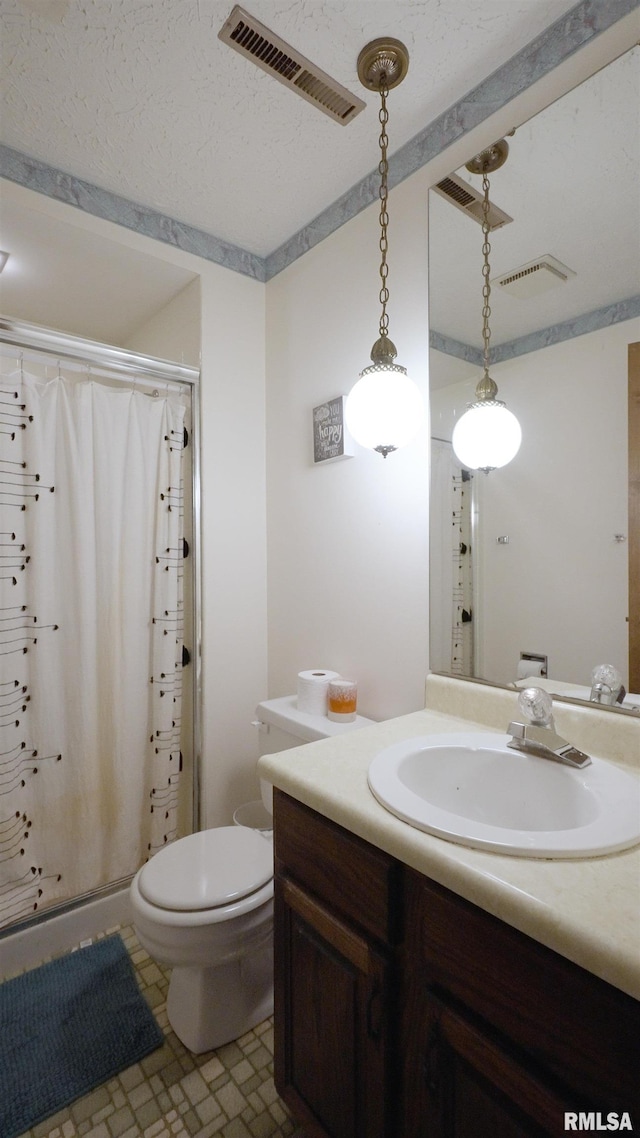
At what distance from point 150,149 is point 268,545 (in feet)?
4.44

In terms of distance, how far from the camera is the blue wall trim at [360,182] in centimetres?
108

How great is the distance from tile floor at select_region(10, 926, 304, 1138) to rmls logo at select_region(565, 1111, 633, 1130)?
2.97 feet

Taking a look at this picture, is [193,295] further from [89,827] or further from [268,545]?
[89,827]

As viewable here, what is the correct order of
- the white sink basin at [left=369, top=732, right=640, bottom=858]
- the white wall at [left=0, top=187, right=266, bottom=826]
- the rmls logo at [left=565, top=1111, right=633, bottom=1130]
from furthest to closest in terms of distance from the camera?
the white wall at [left=0, top=187, right=266, bottom=826] < the white sink basin at [left=369, top=732, right=640, bottom=858] < the rmls logo at [left=565, top=1111, right=633, bottom=1130]

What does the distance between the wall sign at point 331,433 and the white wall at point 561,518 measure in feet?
1.50

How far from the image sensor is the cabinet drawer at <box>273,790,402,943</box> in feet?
2.53

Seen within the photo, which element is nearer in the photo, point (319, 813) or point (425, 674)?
point (319, 813)

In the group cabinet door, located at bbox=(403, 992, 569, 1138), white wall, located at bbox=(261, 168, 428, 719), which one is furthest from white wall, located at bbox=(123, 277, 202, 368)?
cabinet door, located at bbox=(403, 992, 569, 1138)

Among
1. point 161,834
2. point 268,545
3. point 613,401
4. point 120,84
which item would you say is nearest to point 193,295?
point 120,84

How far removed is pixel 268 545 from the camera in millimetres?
2086

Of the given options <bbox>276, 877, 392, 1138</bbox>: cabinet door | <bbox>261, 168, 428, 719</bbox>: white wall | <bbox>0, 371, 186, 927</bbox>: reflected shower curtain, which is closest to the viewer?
<bbox>276, 877, 392, 1138</bbox>: cabinet door

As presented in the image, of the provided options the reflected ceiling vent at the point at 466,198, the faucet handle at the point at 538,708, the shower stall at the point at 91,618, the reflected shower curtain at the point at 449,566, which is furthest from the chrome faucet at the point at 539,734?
the shower stall at the point at 91,618

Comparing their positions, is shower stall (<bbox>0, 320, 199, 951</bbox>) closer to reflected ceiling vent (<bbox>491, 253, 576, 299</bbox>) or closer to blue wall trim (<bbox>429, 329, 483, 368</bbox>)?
blue wall trim (<bbox>429, 329, 483, 368</bbox>)

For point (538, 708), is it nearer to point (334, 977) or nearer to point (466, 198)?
point (334, 977)
